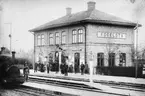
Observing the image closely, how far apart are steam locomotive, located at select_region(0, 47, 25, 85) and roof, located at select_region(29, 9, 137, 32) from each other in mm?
867

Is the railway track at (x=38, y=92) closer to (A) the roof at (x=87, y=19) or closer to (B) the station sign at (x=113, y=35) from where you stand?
(A) the roof at (x=87, y=19)

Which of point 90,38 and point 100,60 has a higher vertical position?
point 90,38

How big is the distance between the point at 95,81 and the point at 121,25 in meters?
1.98

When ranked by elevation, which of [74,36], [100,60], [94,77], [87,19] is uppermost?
[87,19]

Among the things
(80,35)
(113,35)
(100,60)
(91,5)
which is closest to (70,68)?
(80,35)

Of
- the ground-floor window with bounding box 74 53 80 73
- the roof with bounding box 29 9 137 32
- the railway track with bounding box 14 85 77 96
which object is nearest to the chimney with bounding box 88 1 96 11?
the roof with bounding box 29 9 137 32

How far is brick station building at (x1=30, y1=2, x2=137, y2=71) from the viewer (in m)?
6.18

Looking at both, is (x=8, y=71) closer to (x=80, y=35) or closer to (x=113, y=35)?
(x=113, y=35)

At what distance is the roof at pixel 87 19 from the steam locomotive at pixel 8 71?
0.87 m

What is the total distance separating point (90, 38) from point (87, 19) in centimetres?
76

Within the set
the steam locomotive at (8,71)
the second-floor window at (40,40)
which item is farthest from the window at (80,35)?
the steam locomotive at (8,71)

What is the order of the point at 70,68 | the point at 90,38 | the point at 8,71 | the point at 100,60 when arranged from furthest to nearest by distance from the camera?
1. the point at 70,68
2. the point at 90,38
3. the point at 100,60
4. the point at 8,71

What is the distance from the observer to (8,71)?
20.9ft

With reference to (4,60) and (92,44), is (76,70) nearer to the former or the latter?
(92,44)
